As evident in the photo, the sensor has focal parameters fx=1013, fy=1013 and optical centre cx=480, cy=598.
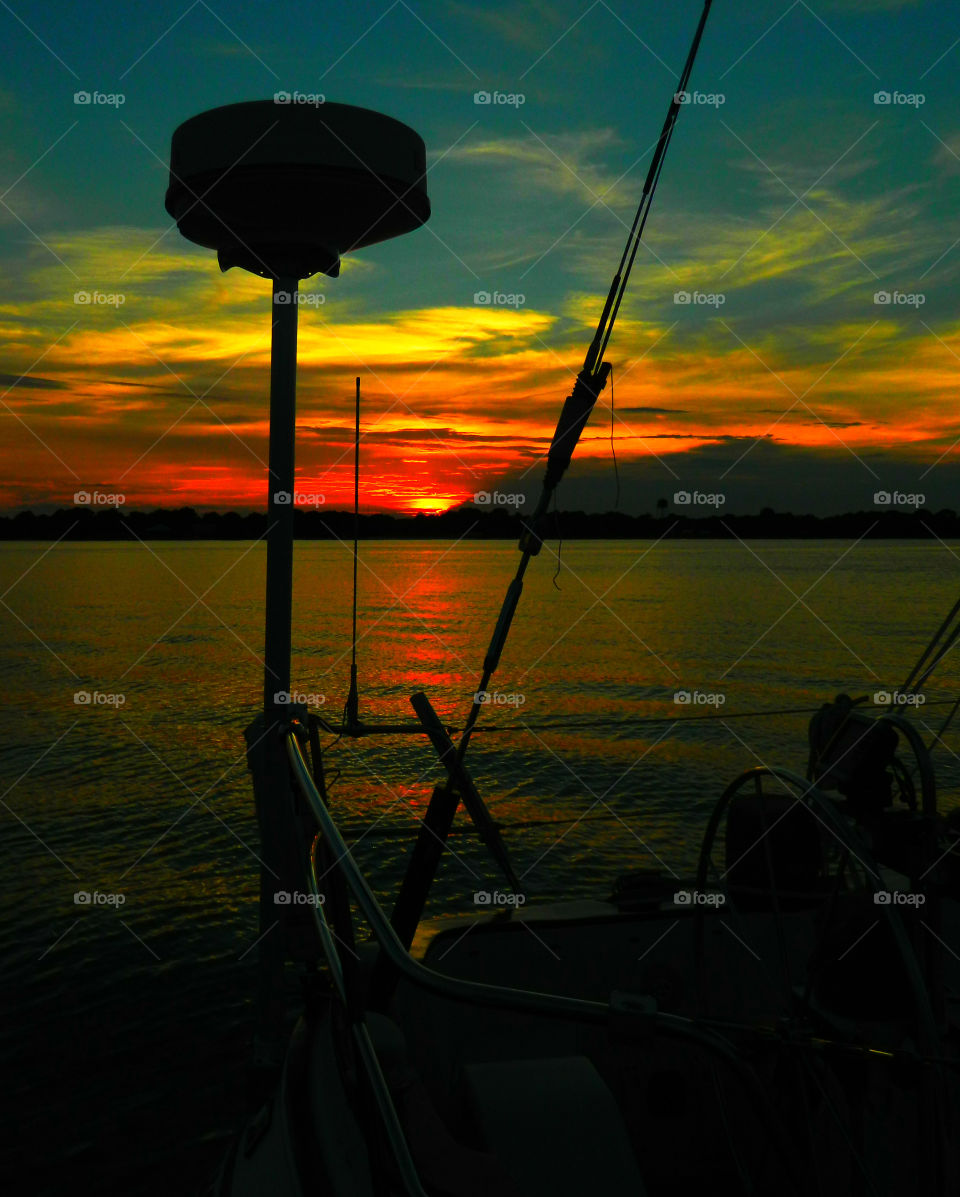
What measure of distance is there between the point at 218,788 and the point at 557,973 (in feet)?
46.0

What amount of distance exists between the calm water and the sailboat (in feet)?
3.56

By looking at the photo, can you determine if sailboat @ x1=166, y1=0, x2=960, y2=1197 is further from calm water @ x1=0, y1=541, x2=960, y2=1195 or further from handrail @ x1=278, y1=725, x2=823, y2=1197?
calm water @ x1=0, y1=541, x2=960, y2=1195

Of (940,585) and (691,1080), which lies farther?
(940,585)

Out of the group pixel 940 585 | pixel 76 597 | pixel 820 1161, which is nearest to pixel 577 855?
pixel 820 1161

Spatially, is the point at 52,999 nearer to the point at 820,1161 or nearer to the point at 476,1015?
the point at 476,1015

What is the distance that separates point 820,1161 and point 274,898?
8.93 ft

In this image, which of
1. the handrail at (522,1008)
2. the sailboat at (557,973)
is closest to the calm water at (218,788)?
the sailboat at (557,973)

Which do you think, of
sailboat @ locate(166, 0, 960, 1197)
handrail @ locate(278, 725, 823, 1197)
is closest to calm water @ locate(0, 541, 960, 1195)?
sailboat @ locate(166, 0, 960, 1197)

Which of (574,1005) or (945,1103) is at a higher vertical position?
(574,1005)

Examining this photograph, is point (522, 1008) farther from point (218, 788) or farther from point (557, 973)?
point (218, 788)

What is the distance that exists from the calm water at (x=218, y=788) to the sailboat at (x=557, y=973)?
42.7 inches

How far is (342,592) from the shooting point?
78.3 m

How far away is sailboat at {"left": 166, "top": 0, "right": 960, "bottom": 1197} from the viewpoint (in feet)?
8.14

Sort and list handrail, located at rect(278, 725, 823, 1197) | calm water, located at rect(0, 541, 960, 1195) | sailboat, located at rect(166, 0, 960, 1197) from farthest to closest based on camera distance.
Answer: calm water, located at rect(0, 541, 960, 1195), sailboat, located at rect(166, 0, 960, 1197), handrail, located at rect(278, 725, 823, 1197)
